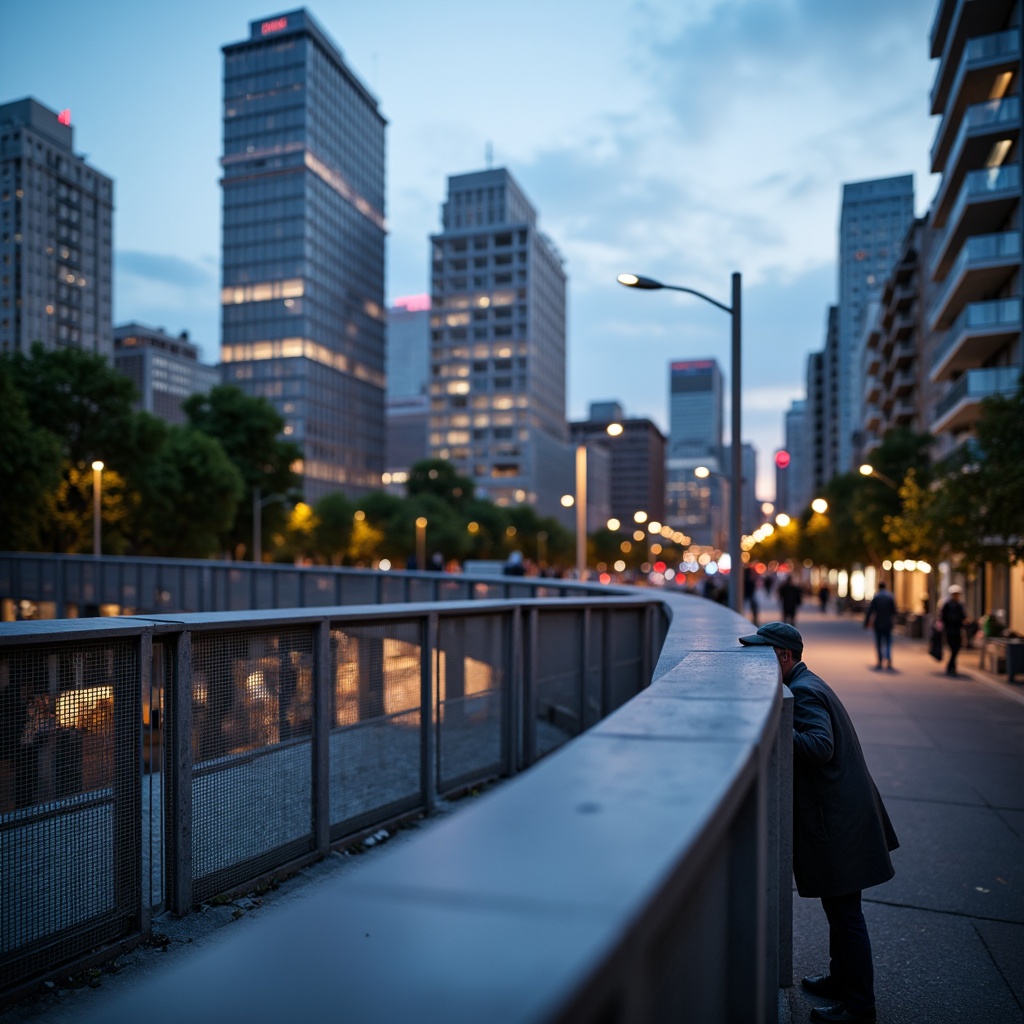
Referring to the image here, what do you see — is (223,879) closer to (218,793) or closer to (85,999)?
(218,793)

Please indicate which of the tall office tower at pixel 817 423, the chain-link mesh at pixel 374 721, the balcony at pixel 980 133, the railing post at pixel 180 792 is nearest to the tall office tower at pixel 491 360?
the tall office tower at pixel 817 423

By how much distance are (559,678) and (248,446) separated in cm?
5193

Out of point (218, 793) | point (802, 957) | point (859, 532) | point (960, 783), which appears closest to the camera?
point (802, 957)

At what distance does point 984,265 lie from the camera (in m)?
35.4

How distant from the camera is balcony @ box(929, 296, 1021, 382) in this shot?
1375 inches

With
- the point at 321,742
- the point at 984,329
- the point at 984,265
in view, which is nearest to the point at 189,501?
the point at 984,329

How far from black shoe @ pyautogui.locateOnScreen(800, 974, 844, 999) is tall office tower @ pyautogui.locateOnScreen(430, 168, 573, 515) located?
146 metres

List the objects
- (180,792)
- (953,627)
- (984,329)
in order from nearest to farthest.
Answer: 1. (180,792)
2. (953,627)
3. (984,329)

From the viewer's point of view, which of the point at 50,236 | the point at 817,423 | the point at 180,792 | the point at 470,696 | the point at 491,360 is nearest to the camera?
the point at 180,792

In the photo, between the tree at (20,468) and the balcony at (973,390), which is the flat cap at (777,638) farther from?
the tree at (20,468)

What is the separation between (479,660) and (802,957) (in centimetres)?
414

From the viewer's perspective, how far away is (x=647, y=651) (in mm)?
11789

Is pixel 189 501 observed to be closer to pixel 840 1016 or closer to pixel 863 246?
pixel 840 1016

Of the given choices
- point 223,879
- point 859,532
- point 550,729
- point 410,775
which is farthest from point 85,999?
point 859,532
